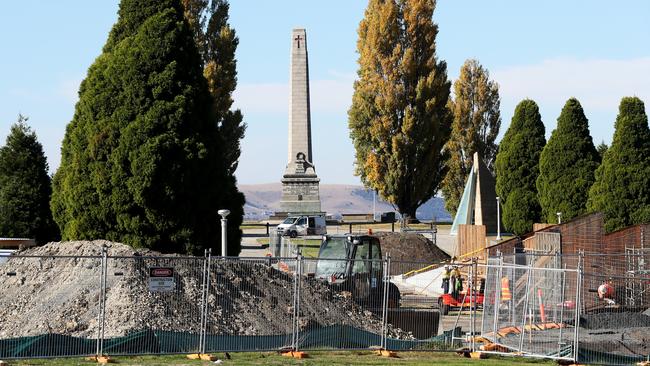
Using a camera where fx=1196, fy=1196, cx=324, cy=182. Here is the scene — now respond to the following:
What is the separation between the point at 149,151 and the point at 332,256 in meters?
5.37

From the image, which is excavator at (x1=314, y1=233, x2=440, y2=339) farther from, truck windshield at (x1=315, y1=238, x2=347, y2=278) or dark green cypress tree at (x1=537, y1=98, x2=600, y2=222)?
dark green cypress tree at (x1=537, y1=98, x2=600, y2=222)

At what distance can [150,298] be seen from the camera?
22281mm

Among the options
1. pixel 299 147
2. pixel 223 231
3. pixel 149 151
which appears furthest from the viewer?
pixel 299 147

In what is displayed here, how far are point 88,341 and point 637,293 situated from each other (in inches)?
632

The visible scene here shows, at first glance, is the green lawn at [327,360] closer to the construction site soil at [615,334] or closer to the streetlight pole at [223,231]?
the construction site soil at [615,334]

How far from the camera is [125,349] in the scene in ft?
66.6

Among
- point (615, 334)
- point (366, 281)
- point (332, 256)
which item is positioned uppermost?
point (332, 256)

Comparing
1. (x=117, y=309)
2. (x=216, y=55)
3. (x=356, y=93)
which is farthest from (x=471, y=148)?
(x=117, y=309)

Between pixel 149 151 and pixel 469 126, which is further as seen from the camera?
pixel 469 126

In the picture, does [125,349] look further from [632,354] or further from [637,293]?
[637,293]

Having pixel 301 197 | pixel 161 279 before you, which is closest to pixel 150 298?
pixel 161 279

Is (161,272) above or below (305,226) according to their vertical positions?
below

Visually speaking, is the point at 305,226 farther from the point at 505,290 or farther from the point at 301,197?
the point at 505,290

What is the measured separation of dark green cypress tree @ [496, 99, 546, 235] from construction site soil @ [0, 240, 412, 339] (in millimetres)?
31587
